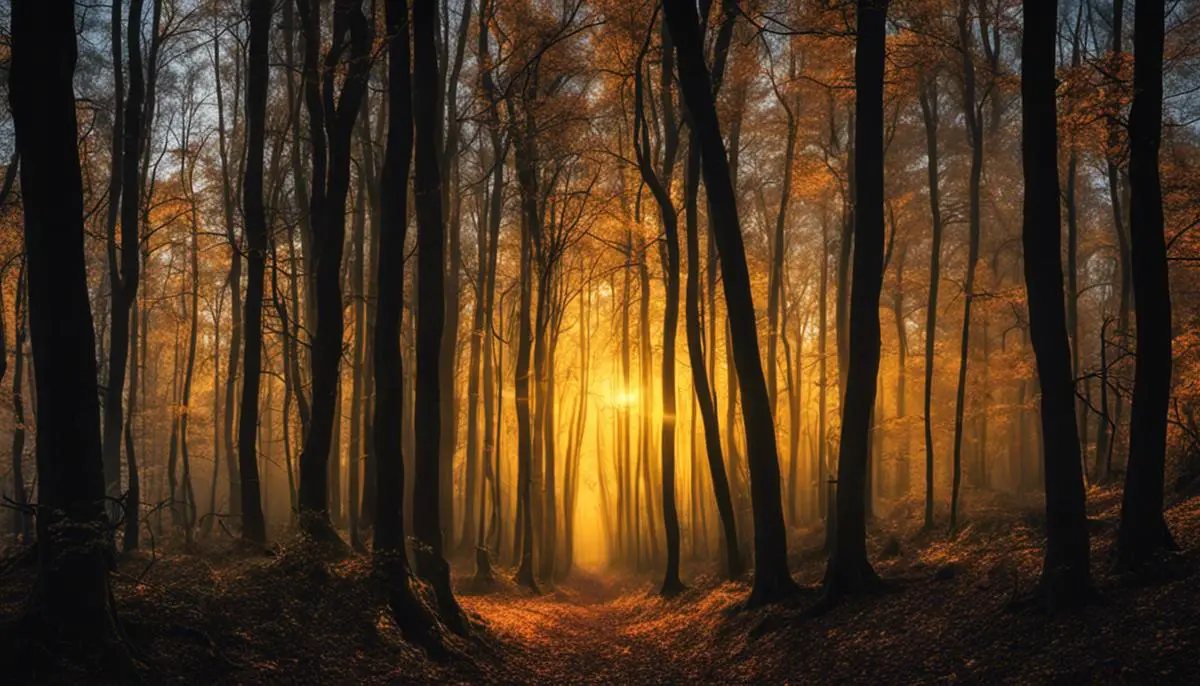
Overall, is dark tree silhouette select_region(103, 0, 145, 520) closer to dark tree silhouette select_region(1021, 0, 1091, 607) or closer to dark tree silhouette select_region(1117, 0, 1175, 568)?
dark tree silhouette select_region(1021, 0, 1091, 607)

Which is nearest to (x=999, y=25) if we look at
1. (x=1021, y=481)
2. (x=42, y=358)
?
(x=42, y=358)

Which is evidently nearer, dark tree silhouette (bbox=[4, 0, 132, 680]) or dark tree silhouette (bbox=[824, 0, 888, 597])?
dark tree silhouette (bbox=[4, 0, 132, 680])

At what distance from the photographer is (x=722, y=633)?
11797 mm

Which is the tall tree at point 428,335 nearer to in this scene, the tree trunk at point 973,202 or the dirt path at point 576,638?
the dirt path at point 576,638

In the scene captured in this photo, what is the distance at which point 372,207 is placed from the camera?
18.9m

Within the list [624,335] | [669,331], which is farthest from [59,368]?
[624,335]

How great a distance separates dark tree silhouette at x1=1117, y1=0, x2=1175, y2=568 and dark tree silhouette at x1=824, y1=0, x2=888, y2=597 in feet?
9.98

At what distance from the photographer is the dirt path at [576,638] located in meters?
10.9

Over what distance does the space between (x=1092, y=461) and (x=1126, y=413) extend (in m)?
5.76

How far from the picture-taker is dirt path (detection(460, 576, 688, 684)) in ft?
35.7

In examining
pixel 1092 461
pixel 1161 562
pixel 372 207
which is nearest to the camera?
pixel 1161 562

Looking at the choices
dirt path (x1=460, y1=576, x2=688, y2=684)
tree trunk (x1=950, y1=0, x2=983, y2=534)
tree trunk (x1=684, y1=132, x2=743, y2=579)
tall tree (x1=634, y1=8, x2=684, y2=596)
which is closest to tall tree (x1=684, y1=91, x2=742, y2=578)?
tree trunk (x1=684, y1=132, x2=743, y2=579)

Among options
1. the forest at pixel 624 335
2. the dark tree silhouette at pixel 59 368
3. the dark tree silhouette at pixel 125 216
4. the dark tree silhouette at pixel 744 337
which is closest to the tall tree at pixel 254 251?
the forest at pixel 624 335

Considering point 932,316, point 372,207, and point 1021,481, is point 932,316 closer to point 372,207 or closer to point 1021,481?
point 372,207
